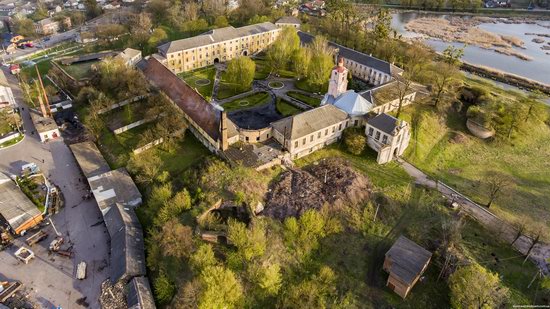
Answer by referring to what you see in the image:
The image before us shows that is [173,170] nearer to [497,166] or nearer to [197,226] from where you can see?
[197,226]

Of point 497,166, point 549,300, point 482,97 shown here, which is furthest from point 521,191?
point 482,97

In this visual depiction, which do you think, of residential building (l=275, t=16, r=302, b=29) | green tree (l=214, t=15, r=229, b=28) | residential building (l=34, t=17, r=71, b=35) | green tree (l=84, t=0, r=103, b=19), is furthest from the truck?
green tree (l=84, t=0, r=103, b=19)

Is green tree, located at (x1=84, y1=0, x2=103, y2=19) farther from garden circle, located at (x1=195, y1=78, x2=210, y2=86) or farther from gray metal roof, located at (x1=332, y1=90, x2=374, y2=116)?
gray metal roof, located at (x1=332, y1=90, x2=374, y2=116)

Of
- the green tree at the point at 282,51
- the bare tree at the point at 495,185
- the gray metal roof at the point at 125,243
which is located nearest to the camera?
the gray metal roof at the point at 125,243

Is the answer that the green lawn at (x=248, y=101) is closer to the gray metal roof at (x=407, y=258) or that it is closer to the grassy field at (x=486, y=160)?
the grassy field at (x=486, y=160)

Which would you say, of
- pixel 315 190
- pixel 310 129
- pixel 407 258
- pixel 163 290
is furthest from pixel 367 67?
pixel 163 290

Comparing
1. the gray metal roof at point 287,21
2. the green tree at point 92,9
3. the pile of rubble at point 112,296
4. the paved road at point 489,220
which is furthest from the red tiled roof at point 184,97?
the green tree at point 92,9
